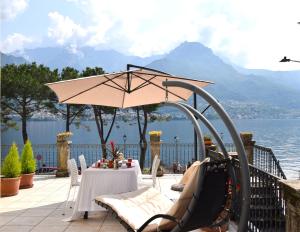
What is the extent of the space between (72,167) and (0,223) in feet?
4.53

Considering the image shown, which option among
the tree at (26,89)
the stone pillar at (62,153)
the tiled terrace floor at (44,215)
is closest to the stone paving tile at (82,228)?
the tiled terrace floor at (44,215)

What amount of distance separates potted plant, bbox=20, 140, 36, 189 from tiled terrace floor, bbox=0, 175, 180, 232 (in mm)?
210

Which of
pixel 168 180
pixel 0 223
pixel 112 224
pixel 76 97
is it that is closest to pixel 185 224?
pixel 112 224

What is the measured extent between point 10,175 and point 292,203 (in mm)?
6655

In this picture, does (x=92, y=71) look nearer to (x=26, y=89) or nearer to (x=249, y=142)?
(x=26, y=89)

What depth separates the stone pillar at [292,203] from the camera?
8.16ft

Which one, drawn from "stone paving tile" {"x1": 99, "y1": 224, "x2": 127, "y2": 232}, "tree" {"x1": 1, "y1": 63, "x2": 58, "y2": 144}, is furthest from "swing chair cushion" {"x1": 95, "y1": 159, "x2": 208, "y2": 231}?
"tree" {"x1": 1, "y1": 63, "x2": 58, "y2": 144}

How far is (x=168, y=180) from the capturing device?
32.6 feet

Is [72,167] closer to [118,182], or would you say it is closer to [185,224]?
[118,182]

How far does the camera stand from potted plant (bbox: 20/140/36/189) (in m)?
8.80

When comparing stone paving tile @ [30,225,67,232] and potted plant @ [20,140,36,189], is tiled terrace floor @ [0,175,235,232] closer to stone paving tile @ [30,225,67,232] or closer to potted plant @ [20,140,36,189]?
stone paving tile @ [30,225,67,232]

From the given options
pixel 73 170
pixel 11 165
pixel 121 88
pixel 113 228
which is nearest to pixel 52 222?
pixel 73 170

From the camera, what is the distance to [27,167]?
8891mm

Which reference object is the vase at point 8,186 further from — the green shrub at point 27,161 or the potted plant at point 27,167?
the green shrub at point 27,161
